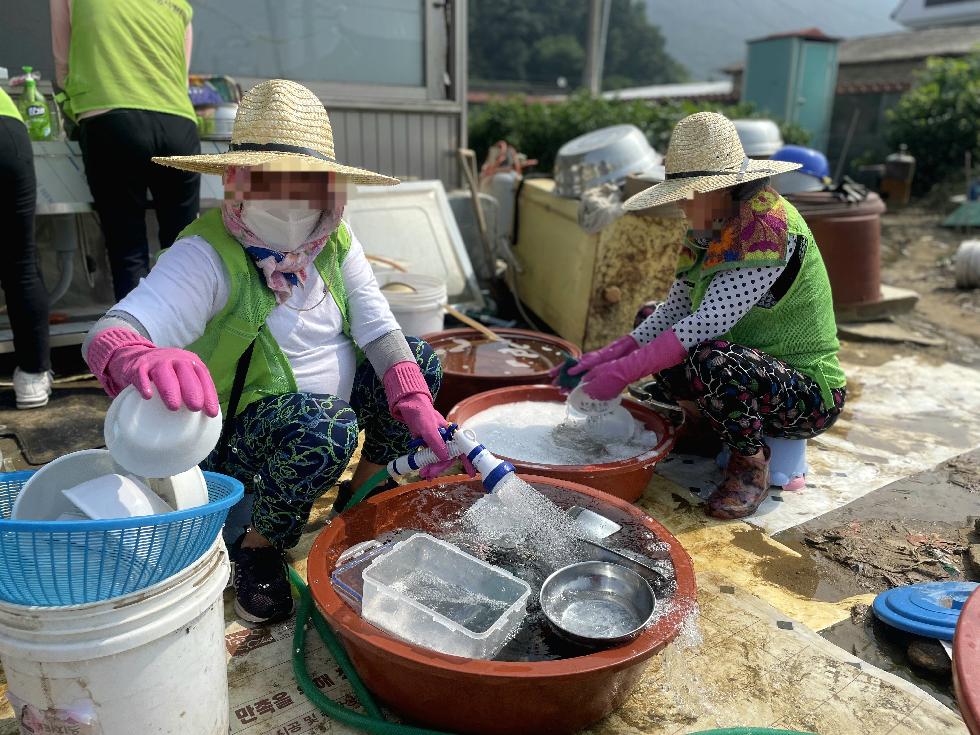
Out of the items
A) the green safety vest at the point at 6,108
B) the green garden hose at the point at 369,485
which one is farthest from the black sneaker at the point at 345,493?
the green safety vest at the point at 6,108

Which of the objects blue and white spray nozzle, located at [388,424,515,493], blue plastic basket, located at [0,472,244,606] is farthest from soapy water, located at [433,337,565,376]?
blue plastic basket, located at [0,472,244,606]

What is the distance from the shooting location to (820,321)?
2.37 metres

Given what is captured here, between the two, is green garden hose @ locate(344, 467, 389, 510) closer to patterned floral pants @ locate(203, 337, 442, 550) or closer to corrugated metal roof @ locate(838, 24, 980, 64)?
patterned floral pants @ locate(203, 337, 442, 550)

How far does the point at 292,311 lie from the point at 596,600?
1.04 m

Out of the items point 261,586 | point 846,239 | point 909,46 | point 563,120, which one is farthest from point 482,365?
point 909,46

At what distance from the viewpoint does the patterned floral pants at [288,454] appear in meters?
1.76

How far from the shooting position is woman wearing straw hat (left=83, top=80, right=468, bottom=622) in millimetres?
1669

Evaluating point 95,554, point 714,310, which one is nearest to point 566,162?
point 714,310

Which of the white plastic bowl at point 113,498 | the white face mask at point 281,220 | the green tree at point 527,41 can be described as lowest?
the white plastic bowl at point 113,498

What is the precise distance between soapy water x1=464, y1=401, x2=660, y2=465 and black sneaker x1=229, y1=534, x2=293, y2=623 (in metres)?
0.81

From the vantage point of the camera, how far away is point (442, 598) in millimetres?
1661

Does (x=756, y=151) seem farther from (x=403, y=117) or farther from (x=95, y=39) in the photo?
(x=95, y=39)

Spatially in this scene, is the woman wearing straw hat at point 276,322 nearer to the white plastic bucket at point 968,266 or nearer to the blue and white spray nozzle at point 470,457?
the blue and white spray nozzle at point 470,457

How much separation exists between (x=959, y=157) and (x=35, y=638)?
14010mm
